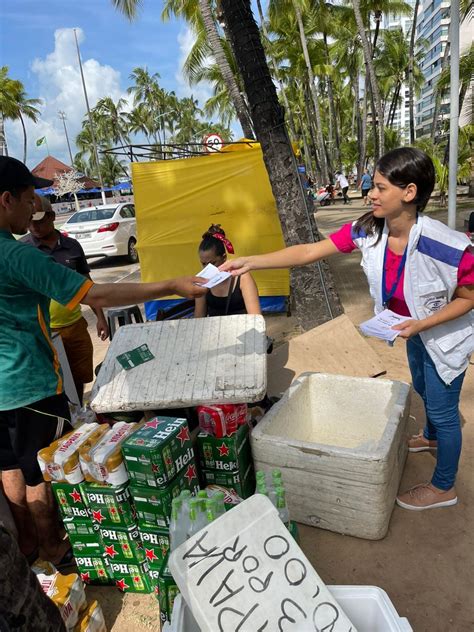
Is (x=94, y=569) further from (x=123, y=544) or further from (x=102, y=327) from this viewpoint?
(x=102, y=327)

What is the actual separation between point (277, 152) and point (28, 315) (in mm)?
3703

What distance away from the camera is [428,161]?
2.00m

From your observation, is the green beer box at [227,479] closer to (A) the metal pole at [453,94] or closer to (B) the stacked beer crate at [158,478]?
(B) the stacked beer crate at [158,478]


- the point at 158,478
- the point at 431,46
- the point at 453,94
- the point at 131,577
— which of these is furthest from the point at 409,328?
the point at 431,46

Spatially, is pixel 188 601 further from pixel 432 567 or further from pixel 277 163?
pixel 277 163

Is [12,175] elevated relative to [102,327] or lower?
elevated

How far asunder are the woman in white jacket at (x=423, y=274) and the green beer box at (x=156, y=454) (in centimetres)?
118

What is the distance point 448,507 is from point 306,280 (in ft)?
10.3

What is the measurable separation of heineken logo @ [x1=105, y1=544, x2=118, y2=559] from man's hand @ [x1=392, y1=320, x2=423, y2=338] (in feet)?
5.74

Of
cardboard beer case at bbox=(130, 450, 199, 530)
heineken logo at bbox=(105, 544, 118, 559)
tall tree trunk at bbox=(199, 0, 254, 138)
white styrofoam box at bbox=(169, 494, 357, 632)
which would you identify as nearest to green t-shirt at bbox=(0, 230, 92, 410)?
cardboard beer case at bbox=(130, 450, 199, 530)

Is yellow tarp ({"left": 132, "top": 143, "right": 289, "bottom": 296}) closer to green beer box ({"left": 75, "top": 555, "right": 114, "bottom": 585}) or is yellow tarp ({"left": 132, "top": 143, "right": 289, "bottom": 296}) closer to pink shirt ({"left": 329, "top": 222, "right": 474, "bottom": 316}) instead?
pink shirt ({"left": 329, "top": 222, "right": 474, "bottom": 316})

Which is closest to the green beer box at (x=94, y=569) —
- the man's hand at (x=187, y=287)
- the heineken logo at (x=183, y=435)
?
the heineken logo at (x=183, y=435)

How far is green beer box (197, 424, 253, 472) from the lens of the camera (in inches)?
90.7

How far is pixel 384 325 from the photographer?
2086 mm
